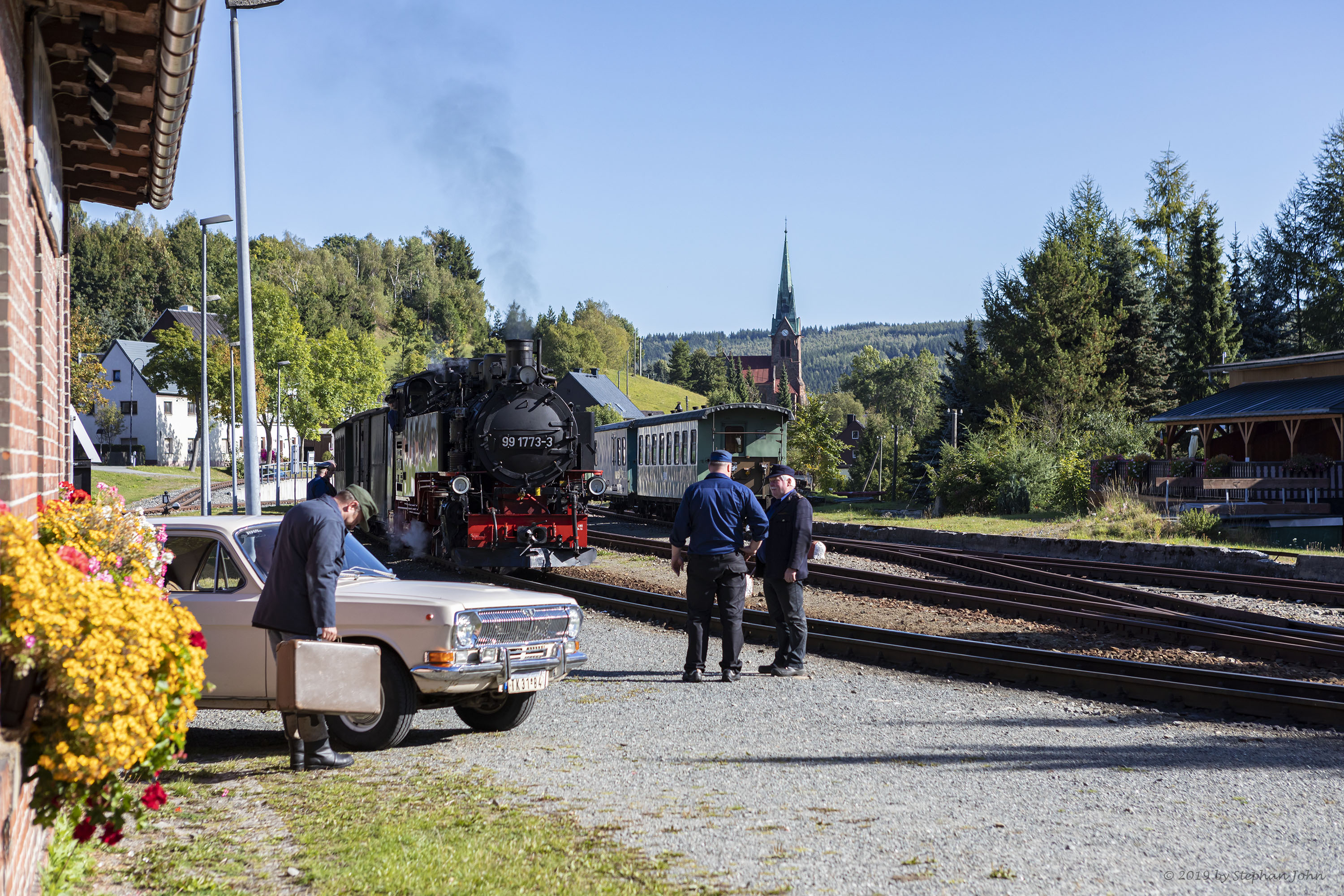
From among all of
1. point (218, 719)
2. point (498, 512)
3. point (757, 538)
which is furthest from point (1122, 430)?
point (218, 719)

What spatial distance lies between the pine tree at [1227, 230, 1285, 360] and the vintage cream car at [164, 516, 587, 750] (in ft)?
173

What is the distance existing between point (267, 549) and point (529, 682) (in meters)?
1.98

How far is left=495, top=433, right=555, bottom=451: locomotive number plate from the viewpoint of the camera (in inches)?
709

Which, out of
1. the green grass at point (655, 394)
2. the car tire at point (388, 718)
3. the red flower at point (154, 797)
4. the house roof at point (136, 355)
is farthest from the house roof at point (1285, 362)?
the green grass at point (655, 394)

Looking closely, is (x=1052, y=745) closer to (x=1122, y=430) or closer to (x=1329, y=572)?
(x=1329, y=572)

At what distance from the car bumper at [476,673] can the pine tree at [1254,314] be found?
5258 centimetres

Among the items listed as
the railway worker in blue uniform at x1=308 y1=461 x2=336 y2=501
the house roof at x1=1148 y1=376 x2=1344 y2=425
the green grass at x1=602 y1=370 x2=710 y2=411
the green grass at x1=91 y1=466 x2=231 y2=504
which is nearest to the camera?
the railway worker in blue uniform at x1=308 y1=461 x2=336 y2=501

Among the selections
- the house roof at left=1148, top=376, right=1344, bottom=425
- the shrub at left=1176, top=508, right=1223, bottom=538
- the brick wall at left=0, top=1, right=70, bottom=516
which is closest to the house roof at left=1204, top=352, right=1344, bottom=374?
the house roof at left=1148, top=376, right=1344, bottom=425

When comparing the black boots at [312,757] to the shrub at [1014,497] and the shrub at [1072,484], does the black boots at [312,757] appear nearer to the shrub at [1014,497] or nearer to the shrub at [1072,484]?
the shrub at [1072,484]

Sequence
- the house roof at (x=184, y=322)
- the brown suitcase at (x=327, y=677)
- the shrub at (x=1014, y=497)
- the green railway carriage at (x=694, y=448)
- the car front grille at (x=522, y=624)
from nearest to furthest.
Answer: the brown suitcase at (x=327, y=677), the car front grille at (x=522, y=624), the green railway carriage at (x=694, y=448), the shrub at (x=1014, y=497), the house roof at (x=184, y=322)

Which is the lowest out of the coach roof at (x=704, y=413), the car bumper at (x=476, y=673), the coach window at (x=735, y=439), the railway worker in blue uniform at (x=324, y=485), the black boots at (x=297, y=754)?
the black boots at (x=297, y=754)

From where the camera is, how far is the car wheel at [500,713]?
802cm

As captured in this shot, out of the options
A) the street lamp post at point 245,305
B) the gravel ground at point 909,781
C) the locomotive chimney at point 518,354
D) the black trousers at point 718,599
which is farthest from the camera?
the locomotive chimney at point 518,354

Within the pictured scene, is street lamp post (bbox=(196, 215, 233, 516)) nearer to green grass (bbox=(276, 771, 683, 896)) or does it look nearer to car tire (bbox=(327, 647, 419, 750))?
car tire (bbox=(327, 647, 419, 750))
